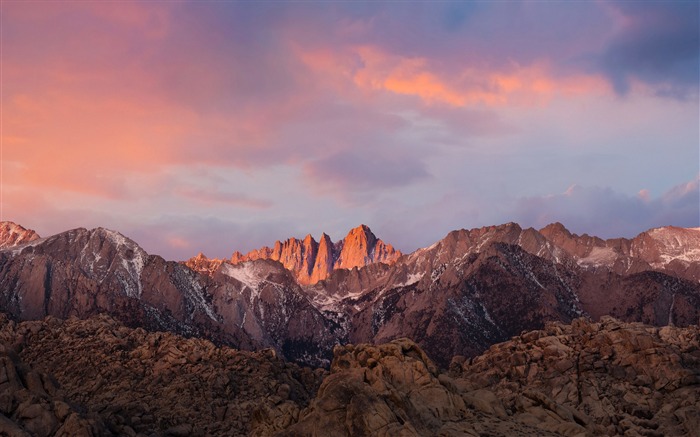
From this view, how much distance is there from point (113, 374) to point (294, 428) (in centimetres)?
6211

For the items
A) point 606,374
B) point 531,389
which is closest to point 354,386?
point 531,389

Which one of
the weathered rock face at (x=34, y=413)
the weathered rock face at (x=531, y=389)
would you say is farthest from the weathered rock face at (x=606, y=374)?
the weathered rock face at (x=34, y=413)

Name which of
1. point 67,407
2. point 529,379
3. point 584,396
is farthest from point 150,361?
point 584,396

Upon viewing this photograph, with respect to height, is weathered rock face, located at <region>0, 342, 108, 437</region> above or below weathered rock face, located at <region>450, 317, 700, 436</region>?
below

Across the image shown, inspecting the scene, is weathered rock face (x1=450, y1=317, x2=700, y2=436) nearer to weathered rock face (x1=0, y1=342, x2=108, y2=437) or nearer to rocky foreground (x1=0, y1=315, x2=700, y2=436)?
rocky foreground (x1=0, y1=315, x2=700, y2=436)

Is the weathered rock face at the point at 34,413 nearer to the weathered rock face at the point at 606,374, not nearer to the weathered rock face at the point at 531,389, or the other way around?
Result: the weathered rock face at the point at 531,389

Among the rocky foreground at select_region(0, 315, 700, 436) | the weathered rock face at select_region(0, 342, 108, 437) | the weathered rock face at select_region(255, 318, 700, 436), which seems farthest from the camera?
the weathered rock face at select_region(0, 342, 108, 437)

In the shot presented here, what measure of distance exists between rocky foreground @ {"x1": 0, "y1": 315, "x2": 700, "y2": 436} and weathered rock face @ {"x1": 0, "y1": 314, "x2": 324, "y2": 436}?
0.21 metres

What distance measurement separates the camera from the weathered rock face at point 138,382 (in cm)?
6688

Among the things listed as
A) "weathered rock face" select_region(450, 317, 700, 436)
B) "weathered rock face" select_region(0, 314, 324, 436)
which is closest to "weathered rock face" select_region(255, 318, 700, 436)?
"weathered rock face" select_region(450, 317, 700, 436)

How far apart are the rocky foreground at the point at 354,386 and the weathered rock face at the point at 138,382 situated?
8.2 inches

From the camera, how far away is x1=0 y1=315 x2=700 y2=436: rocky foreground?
5300 centimetres

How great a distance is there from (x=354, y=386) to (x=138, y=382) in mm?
59159

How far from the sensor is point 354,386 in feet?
Result: 171
